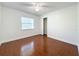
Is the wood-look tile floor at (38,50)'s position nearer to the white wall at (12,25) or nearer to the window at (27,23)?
the white wall at (12,25)

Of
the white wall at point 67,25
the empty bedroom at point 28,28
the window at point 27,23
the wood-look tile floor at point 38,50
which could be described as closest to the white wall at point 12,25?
the empty bedroom at point 28,28

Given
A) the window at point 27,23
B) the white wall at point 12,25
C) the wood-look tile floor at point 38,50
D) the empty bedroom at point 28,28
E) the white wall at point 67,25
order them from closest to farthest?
the wood-look tile floor at point 38,50, the empty bedroom at point 28,28, the white wall at point 67,25, the white wall at point 12,25, the window at point 27,23

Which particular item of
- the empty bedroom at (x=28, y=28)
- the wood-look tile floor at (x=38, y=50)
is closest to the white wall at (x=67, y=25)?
the empty bedroom at (x=28, y=28)

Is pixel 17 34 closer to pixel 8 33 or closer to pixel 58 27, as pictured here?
pixel 8 33

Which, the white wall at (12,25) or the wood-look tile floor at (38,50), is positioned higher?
the white wall at (12,25)

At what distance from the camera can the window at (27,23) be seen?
4991 mm

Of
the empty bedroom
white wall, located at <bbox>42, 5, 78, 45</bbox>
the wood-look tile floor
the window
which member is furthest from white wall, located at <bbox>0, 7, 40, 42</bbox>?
white wall, located at <bbox>42, 5, 78, 45</bbox>

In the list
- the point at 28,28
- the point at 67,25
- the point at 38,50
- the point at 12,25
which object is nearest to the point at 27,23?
the point at 28,28

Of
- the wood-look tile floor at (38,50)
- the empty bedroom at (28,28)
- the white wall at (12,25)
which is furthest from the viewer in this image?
the white wall at (12,25)

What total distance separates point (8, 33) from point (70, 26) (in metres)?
3.12

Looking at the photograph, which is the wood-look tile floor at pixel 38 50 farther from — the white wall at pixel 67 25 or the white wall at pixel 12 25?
the white wall at pixel 12 25

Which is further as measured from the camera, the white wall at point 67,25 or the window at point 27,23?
the window at point 27,23

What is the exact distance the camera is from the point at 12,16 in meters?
3.96

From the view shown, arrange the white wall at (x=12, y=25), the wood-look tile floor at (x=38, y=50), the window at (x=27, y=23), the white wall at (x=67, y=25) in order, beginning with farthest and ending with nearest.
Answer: the window at (x=27, y=23)
the white wall at (x=12, y=25)
the white wall at (x=67, y=25)
the wood-look tile floor at (x=38, y=50)
